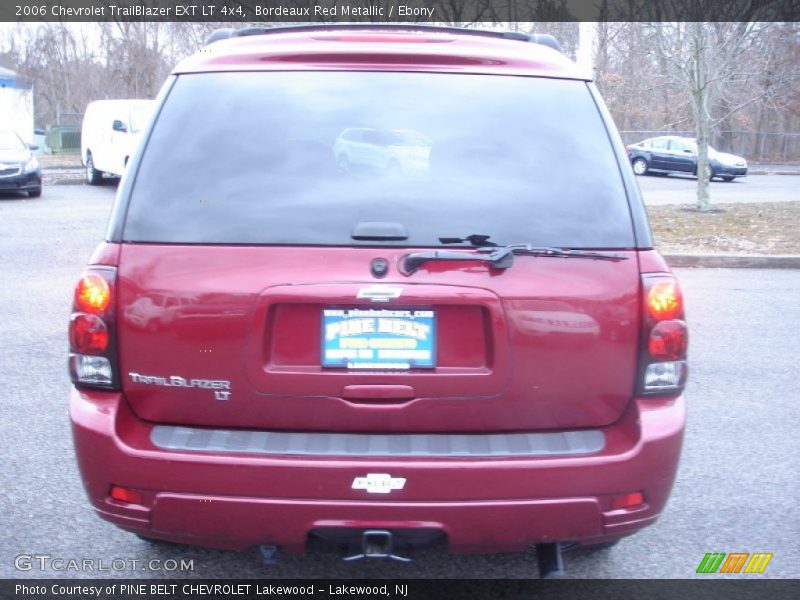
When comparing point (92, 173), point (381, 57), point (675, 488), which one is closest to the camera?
point (381, 57)

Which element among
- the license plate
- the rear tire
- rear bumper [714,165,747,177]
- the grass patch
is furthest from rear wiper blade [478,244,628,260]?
rear bumper [714,165,747,177]

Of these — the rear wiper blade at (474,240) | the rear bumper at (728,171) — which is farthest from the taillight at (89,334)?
the rear bumper at (728,171)

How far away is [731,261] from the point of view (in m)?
11.5

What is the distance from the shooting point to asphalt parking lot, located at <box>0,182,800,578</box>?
359 centimetres

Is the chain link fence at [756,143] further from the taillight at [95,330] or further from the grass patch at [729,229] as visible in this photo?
the taillight at [95,330]

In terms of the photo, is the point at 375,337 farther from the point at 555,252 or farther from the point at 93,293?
the point at 93,293

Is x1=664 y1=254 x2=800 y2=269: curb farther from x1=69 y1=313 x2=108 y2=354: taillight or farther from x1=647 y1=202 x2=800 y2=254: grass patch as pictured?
x1=69 y1=313 x2=108 y2=354: taillight

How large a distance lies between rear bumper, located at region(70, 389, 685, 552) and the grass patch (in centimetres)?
968

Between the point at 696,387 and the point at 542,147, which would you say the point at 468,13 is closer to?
the point at 696,387

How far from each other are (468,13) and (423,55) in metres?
19.6

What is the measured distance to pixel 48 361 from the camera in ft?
21.2

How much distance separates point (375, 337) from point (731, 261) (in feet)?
32.5

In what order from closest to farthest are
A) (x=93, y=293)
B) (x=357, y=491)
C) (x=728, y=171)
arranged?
(x=357, y=491) → (x=93, y=293) → (x=728, y=171)

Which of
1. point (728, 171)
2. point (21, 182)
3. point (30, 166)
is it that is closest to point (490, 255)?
point (21, 182)
